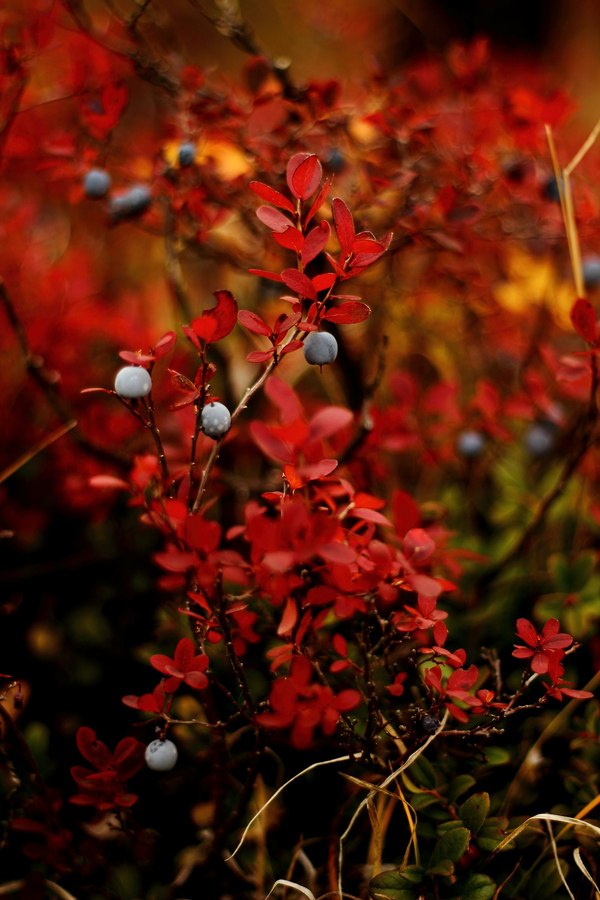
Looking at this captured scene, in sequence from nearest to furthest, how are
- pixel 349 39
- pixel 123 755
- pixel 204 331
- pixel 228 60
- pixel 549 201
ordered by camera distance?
pixel 204 331 → pixel 123 755 → pixel 549 201 → pixel 349 39 → pixel 228 60

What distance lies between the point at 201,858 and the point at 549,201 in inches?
43.8

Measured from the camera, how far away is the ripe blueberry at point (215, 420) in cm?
66

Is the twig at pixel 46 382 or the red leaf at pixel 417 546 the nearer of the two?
the red leaf at pixel 417 546

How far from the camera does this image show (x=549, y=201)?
1154 millimetres

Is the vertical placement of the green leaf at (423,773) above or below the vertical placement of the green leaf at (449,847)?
below

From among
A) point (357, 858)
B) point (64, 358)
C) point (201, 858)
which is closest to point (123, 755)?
point (201, 858)

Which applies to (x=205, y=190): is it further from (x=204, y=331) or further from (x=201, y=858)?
(x=201, y=858)

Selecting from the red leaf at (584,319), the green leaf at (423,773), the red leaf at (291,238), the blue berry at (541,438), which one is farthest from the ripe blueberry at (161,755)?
the blue berry at (541,438)

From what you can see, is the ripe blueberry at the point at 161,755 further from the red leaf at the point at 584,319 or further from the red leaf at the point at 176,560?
the red leaf at the point at 584,319

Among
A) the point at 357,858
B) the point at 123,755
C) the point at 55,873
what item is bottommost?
the point at 55,873

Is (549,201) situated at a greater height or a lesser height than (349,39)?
greater

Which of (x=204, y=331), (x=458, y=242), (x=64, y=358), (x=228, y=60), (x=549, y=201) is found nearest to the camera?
(x=204, y=331)

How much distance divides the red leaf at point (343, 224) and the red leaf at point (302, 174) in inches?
1.4

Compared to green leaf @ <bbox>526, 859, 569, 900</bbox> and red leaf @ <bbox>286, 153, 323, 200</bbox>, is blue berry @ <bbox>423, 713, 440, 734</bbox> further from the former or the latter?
red leaf @ <bbox>286, 153, 323, 200</bbox>
